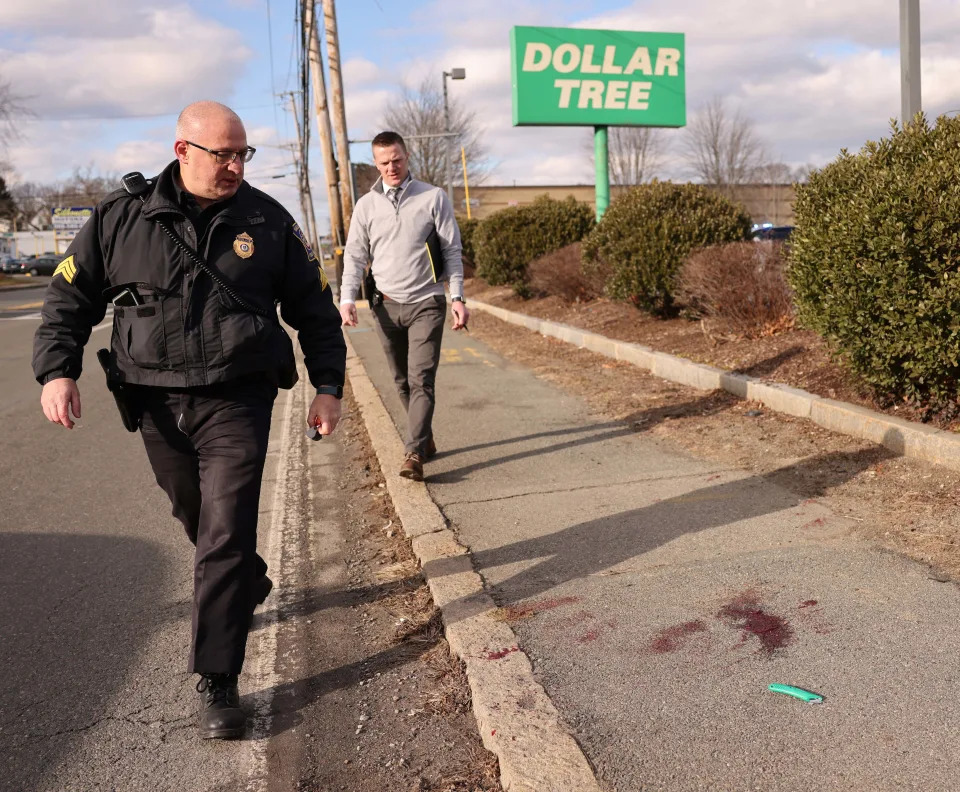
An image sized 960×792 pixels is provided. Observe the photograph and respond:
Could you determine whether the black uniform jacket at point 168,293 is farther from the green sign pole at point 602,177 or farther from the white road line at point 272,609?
the green sign pole at point 602,177

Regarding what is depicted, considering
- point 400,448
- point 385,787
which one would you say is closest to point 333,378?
point 385,787

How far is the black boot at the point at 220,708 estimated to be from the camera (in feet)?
10.1

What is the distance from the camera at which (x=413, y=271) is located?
6.07 metres

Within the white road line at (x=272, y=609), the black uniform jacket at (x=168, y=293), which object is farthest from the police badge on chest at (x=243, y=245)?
the white road line at (x=272, y=609)

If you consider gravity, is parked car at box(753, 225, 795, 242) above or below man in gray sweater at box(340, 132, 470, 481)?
above

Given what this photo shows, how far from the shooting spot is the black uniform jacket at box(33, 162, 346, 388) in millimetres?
3127

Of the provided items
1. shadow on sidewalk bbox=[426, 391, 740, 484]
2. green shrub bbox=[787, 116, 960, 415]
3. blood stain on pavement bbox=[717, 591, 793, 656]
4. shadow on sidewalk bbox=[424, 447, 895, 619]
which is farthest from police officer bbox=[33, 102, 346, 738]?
green shrub bbox=[787, 116, 960, 415]

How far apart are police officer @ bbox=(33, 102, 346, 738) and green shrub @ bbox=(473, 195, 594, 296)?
1530 centimetres

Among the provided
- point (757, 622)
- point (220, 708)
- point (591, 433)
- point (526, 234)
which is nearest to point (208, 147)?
point (220, 708)

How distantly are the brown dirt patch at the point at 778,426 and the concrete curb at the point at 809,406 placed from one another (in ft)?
0.25

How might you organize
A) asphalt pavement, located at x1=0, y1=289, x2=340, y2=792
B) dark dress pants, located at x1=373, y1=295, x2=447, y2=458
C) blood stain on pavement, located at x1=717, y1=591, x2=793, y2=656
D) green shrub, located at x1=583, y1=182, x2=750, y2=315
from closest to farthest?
asphalt pavement, located at x1=0, y1=289, x2=340, y2=792
blood stain on pavement, located at x1=717, y1=591, x2=793, y2=656
dark dress pants, located at x1=373, y1=295, x2=447, y2=458
green shrub, located at x1=583, y1=182, x2=750, y2=315

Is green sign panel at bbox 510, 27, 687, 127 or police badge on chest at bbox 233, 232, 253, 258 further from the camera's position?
green sign panel at bbox 510, 27, 687, 127

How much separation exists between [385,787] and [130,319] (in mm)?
Answer: 1686

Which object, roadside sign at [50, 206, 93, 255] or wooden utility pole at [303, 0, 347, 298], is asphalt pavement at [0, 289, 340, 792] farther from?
roadside sign at [50, 206, 93, 255]
